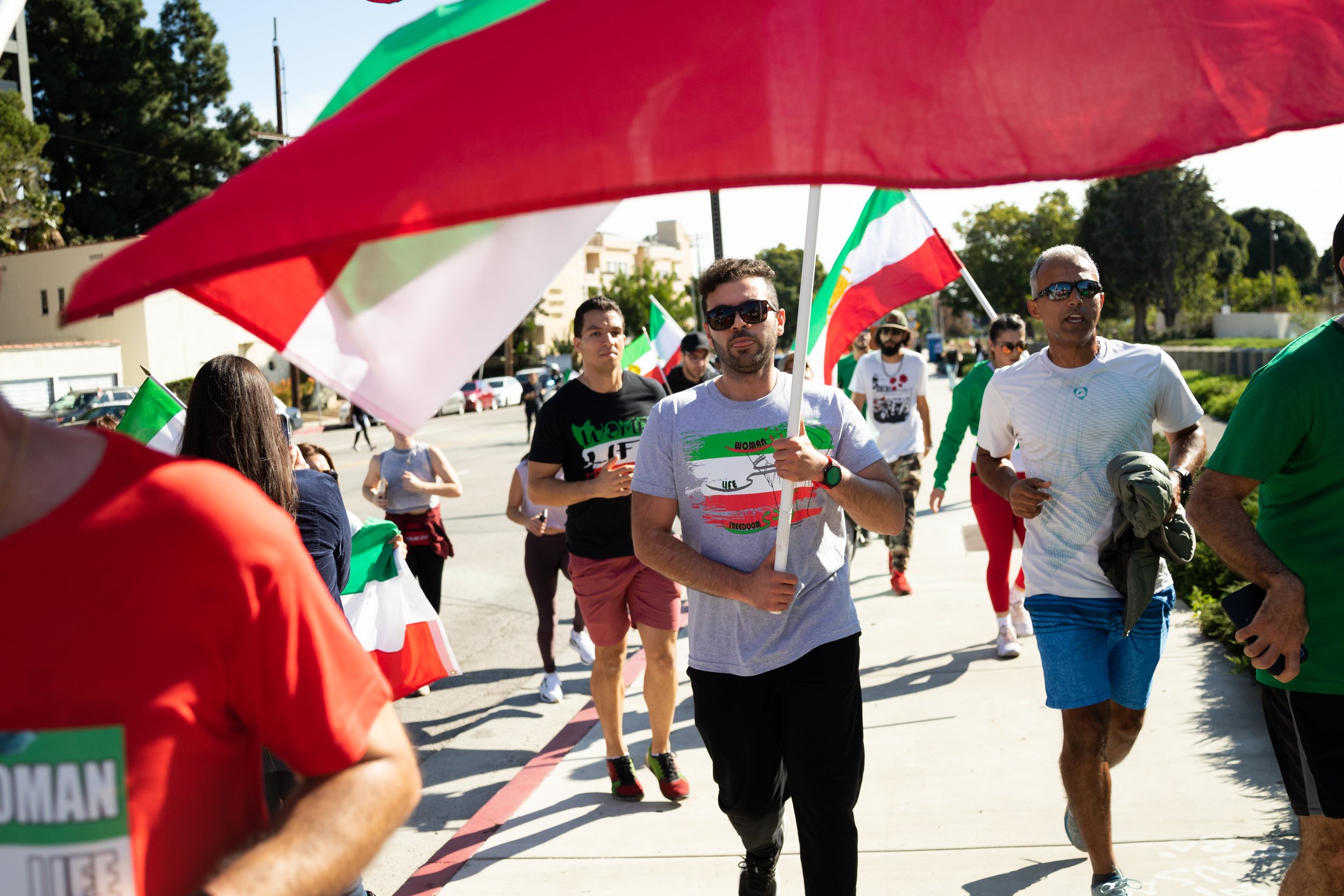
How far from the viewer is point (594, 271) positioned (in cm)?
8850

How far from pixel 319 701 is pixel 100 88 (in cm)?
7218

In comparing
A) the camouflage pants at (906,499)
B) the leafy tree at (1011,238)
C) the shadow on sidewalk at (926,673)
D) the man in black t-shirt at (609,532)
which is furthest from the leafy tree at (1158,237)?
the man in black t-shirt at (609,532)

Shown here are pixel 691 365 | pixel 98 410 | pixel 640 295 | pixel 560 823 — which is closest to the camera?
pixel 560 823

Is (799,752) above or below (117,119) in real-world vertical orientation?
below

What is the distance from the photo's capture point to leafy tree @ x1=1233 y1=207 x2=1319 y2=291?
10388 centimetres

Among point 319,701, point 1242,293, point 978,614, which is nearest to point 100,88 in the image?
point 1242,293

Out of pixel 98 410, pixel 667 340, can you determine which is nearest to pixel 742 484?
pixel 667 340

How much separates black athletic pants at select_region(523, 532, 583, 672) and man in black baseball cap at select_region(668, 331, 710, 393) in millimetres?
1817

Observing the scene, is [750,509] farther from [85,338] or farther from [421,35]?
[85,338]

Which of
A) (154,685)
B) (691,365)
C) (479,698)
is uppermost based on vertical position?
(691,365)

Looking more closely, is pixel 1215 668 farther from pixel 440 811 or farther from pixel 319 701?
pixel 319 701

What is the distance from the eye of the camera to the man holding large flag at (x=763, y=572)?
355cm

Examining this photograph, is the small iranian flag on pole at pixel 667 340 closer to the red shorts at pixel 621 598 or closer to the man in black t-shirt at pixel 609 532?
the man in black t-shirt at pixel 609 532

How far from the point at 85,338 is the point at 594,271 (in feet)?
151
